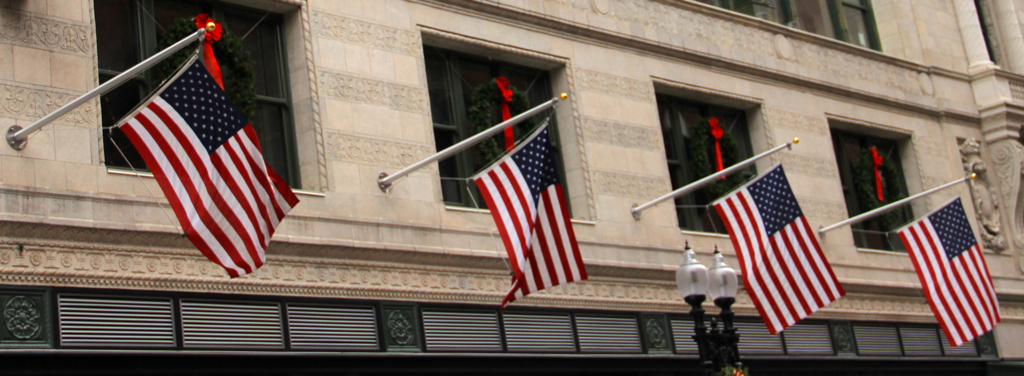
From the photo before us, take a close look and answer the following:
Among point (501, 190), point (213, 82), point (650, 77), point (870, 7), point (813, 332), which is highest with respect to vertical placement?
point (870, 7)

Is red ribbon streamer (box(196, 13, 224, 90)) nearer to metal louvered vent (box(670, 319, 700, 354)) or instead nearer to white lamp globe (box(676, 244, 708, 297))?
white lamp globe (box(676, 244, 708, 297))

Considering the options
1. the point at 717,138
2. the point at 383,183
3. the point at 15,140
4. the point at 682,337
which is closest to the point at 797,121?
the point at 717,138

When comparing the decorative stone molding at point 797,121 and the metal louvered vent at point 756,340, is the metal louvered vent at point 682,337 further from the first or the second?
the decorative stone molding at point 797,121

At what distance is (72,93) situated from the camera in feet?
42.4

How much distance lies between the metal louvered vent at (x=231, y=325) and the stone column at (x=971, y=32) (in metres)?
17.9

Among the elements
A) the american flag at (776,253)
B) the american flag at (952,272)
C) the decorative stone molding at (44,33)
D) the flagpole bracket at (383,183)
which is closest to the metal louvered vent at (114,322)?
the decorative stone molding at (44,33)

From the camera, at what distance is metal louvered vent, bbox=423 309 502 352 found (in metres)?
15.3

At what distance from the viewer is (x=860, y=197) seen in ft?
76.3

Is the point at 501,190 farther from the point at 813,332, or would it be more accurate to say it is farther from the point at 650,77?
the point at 813,332

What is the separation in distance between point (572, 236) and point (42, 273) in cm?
569

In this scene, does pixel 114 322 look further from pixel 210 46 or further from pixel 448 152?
pixel 448 152

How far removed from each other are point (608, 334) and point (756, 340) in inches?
136

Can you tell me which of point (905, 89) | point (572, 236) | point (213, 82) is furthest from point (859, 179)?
point (213, 82)

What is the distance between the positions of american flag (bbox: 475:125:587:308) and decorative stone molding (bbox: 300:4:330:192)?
193 centimetres
